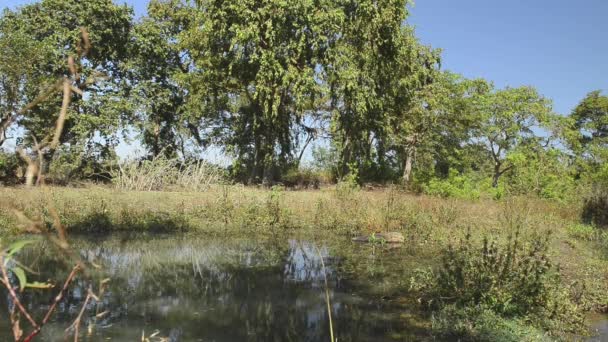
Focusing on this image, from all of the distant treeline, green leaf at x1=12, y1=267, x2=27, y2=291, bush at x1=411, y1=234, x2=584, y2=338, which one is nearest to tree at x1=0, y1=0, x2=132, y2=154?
the distant treeline

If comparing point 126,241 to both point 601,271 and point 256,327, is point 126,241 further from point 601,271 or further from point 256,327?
point 601,271

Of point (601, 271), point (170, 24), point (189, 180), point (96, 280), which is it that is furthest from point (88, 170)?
point (601, 271)

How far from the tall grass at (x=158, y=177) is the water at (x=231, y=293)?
306 inches

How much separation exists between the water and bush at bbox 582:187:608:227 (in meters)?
9.66

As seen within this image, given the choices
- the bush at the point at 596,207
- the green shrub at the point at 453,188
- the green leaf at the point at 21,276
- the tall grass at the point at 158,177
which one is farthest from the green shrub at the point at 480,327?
the green shrub at the point at 453,188

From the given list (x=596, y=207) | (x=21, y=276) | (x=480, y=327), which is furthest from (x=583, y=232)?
(x=21, y=276)

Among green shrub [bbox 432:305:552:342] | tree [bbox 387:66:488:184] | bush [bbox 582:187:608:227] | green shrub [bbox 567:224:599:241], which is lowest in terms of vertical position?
green shrub [bbox 432:305:552:342]

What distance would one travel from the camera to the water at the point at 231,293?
7414mm

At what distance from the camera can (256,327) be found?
304 inches

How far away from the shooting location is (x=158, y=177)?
73.0 feet

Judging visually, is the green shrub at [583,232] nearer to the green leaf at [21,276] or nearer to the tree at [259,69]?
the tree at [259,69]

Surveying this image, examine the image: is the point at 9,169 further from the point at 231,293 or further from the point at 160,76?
the point at 231,293

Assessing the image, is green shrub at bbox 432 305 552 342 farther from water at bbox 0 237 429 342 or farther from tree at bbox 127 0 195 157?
tree at bbox 127 0 195 157

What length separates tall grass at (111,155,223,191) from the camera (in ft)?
71.7
